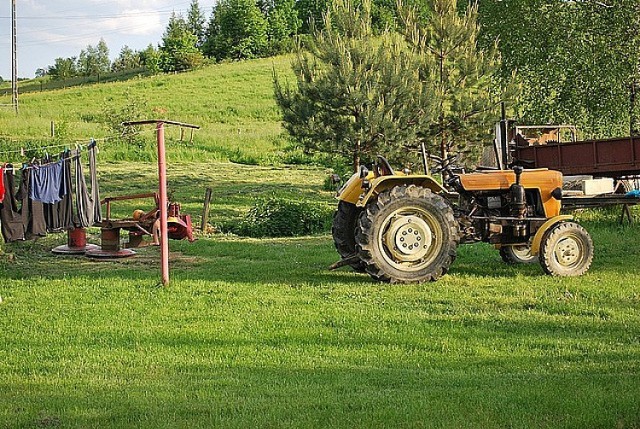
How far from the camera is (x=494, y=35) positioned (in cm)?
2483

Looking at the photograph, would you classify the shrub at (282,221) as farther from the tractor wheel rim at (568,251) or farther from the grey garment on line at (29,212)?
the tractor wheel rim at (568,251)

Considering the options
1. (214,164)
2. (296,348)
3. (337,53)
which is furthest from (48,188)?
(214,164)

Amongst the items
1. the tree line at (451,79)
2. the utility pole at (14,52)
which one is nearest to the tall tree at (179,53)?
the utility pole at (14,52)

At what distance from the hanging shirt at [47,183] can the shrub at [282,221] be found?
650 cm

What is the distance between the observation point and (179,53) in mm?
75625

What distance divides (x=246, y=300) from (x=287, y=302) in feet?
1.74

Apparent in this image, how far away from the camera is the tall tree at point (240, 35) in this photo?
8262 cm

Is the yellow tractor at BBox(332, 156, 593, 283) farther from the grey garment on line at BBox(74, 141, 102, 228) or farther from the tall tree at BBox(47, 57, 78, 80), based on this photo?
the tall tree at BBox(47, 57, 78, 80)

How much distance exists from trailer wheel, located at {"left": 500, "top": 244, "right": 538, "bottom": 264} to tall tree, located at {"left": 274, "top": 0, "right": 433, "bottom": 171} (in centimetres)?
784

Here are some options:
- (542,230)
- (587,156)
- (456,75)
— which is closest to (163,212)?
(542,230)

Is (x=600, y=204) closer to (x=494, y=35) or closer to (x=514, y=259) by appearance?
(x=514, y=259)

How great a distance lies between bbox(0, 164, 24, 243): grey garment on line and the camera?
495 inches

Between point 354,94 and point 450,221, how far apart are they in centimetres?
900

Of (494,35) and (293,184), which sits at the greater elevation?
(494,35)
